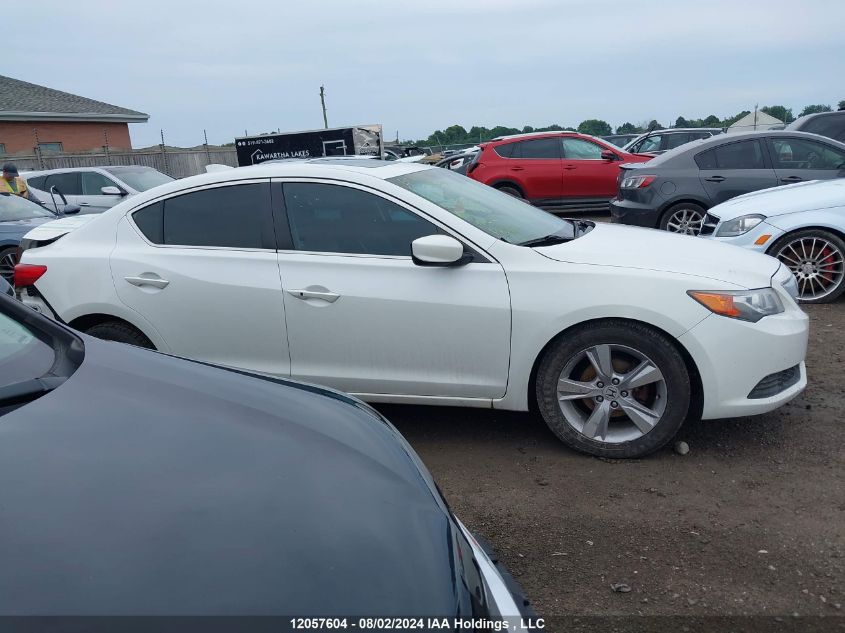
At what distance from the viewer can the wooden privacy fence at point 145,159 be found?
878 inches

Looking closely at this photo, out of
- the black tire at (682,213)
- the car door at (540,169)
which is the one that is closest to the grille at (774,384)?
the black tire at (682,213)

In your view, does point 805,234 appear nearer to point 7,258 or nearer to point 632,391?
point 632,391

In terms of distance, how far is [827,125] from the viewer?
Answer: 11.7m

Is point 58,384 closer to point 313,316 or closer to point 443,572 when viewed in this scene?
point 443,572

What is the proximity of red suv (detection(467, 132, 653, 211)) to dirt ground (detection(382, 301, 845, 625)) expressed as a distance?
28.9ft

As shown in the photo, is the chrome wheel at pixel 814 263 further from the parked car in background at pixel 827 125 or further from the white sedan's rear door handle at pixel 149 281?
the parked car in background at pixel 827 125

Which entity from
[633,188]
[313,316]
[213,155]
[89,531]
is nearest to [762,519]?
[313,316]

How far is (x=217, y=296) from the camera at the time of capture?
409 centimetres

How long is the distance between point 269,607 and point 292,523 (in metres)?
0.25

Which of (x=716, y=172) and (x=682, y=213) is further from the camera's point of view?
(x=682, y=213)

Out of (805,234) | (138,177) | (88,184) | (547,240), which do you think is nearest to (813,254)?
(805,234)

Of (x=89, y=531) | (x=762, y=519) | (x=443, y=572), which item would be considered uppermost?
(x=89, y=531)

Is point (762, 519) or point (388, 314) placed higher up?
point (388, 314)

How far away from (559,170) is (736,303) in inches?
383
